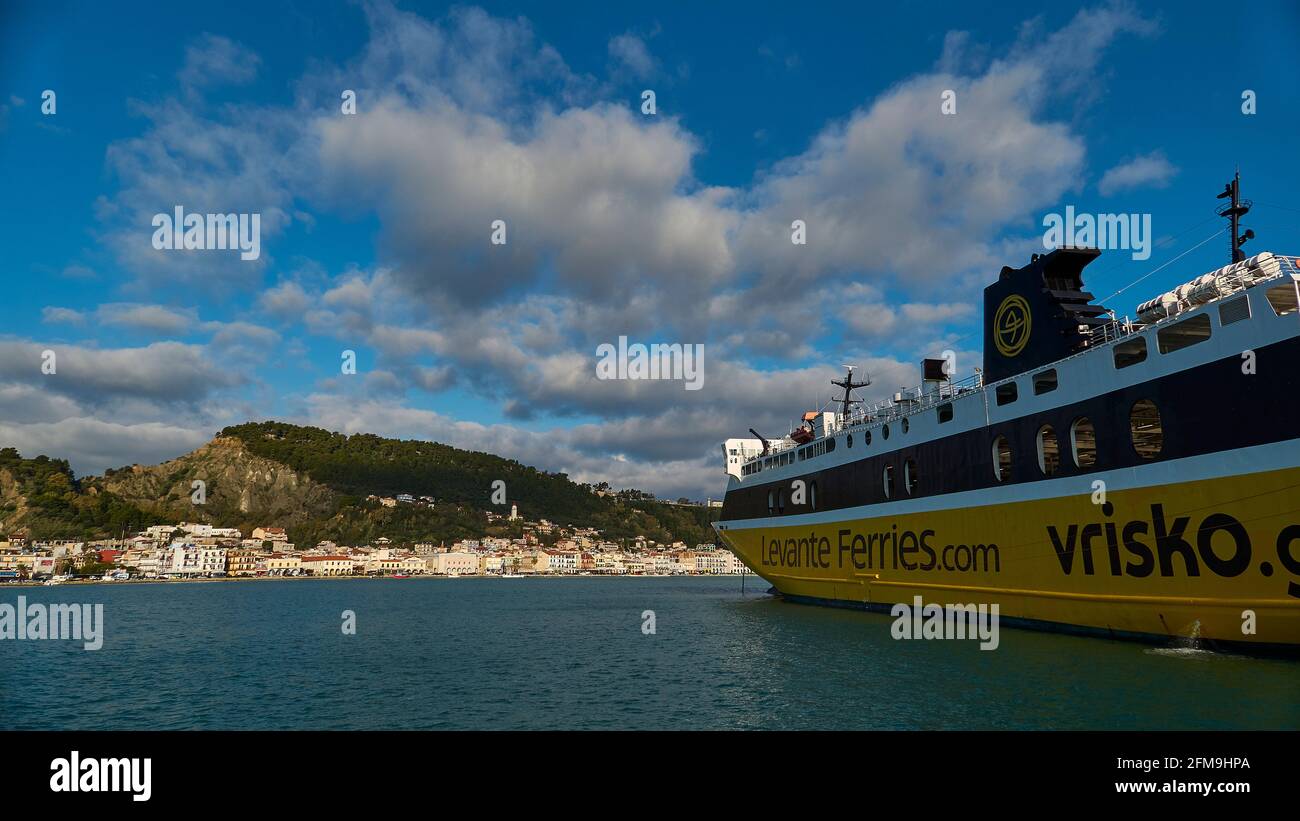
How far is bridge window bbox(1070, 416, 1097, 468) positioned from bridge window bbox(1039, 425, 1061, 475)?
26.0 inches

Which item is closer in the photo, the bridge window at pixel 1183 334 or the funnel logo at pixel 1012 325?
the bridge window at pixel 1183 334

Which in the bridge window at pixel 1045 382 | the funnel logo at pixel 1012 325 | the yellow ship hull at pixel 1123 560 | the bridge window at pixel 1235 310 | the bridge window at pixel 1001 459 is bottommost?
the yellow ship hull at pixel 1123 560

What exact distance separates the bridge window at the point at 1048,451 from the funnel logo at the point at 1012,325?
3.97 meters

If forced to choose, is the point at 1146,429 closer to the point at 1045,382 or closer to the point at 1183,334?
the point at 1183,334

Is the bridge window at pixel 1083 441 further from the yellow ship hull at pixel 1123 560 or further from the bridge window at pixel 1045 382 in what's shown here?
the yellow ship hull at pixel 1123 560

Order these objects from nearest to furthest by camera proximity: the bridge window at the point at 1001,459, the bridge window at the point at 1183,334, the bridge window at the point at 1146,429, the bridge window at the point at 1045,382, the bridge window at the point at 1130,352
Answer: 1. the bridge window at the point at 1183,334
2. the bridge window at the point at 1146,429
3. the bridge window at the point at 1130,352
4. the bridge window at the point at 1045,382
5. the bridge window at the point at 1001,459

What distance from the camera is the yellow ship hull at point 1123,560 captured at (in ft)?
62.6

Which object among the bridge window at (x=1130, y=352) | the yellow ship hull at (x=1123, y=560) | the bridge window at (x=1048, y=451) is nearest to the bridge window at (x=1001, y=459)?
the yellow ship hull at (x=1123, y=560)

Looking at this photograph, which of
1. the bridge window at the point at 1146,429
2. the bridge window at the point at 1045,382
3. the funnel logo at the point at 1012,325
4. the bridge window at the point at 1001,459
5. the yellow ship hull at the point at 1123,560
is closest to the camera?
the yellow ship hull at the point at 1123,560

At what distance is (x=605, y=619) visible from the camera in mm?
51688

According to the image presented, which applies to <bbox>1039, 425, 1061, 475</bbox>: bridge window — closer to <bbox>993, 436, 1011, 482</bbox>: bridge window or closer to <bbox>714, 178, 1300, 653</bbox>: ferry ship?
<bbox>714, 178, 1300, 653</bbox>: ferry ship

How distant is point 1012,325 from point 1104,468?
879 cm

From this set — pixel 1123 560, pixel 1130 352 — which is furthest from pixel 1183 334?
pixel 1123 560
